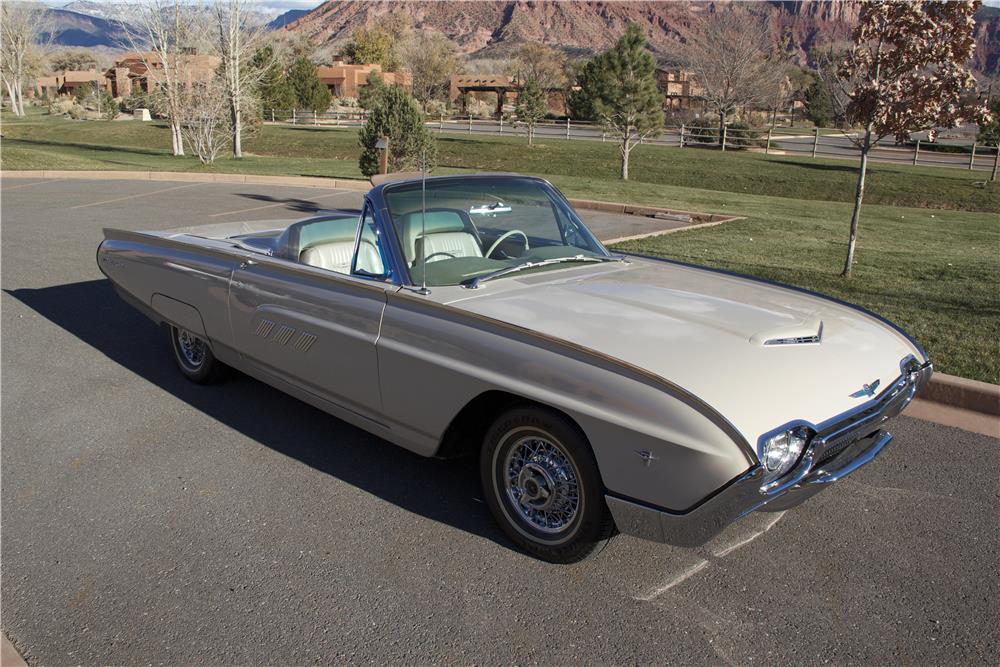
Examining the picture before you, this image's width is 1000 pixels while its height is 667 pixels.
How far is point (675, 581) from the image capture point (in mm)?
3279

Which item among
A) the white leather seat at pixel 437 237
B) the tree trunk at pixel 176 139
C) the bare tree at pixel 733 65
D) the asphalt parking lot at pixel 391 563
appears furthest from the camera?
the bare tree at pixel 733 65

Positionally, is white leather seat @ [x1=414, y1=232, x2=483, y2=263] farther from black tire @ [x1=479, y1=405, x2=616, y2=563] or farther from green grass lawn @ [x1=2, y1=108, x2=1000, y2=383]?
green grass lawn @ [x1=2, y1=108, x2=1000, y2=383]

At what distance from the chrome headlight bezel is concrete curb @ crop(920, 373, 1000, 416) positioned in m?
2.77

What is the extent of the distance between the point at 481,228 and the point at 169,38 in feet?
89.4

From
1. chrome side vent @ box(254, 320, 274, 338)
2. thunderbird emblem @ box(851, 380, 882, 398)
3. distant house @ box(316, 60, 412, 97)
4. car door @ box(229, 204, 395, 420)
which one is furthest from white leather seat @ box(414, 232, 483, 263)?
distant house @ box(316, 60, 412, 97)

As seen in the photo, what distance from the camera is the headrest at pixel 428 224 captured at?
13.2 ft

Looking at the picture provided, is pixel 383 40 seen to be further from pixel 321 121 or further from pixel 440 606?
pixel 440 606

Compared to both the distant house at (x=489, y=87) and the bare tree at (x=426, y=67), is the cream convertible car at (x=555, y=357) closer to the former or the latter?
the bare tree at (x=426, y=67)

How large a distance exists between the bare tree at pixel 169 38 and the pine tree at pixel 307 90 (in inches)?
910

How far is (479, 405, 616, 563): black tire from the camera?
311 centimetres

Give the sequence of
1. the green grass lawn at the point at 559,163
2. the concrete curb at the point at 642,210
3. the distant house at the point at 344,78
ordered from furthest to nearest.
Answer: the distant house at the point at 344,78
the green grass lawn at the point at 559,163
the concrete curb at the point at 642,210

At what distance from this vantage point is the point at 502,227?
4469 mm

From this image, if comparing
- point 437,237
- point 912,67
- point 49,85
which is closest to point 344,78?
point 49,85

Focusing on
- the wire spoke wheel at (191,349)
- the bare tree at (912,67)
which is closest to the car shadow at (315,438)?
the wire spoke wheel at (191,349)
